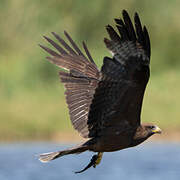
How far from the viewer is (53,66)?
25.8m

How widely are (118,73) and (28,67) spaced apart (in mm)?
17667

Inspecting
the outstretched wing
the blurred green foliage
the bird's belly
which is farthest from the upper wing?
the blurred green foliage

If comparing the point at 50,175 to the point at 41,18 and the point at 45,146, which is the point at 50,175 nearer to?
the point at 45,146

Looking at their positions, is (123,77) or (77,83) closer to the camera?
(123,77)

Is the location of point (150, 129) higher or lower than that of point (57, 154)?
higher

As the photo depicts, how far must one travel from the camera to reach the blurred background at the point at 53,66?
20.9 metres

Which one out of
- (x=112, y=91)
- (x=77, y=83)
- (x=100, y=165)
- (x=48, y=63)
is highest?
(x=48, y=63)

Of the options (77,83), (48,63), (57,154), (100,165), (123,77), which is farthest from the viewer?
→ (48,63)

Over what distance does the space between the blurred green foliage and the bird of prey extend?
10.7 m

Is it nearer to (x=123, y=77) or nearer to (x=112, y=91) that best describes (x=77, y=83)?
(x=112, y=91)

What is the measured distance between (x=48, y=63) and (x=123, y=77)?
17379 millimetres

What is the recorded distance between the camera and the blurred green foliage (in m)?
21.1

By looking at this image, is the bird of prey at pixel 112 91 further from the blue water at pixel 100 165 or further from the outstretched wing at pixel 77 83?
the blue water at pixel 100 165

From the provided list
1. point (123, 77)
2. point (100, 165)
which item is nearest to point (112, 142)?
point (123, 77)
